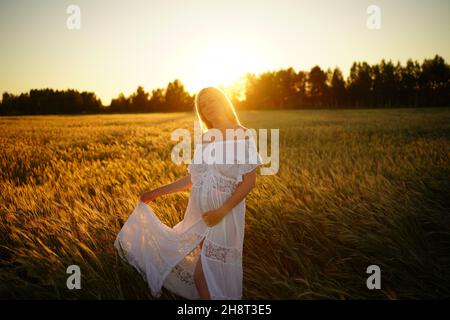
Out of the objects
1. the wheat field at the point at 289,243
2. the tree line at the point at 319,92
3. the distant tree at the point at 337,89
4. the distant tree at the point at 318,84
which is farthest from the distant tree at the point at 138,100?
the wheat field at the point at 289,243

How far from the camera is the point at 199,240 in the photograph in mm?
2316

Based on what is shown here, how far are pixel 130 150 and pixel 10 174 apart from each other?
3.68 meters

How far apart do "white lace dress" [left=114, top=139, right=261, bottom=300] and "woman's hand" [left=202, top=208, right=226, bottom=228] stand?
0.26 ft

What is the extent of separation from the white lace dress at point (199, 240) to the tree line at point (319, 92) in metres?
42.9

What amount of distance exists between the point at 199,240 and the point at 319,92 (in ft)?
224

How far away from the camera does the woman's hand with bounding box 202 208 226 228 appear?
6.81 ft

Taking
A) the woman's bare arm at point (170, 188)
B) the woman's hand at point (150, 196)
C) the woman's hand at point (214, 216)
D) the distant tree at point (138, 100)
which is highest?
the distant tree at point (138, 100)

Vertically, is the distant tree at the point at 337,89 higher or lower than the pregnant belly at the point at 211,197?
higher

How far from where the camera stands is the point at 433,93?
5519cm

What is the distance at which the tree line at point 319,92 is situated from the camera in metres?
53.9

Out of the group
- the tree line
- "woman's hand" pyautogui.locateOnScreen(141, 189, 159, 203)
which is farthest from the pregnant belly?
the tree line

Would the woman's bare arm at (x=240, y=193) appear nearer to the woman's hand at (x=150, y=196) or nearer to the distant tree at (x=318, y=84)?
the woman's hand at (x=150, y=196)
